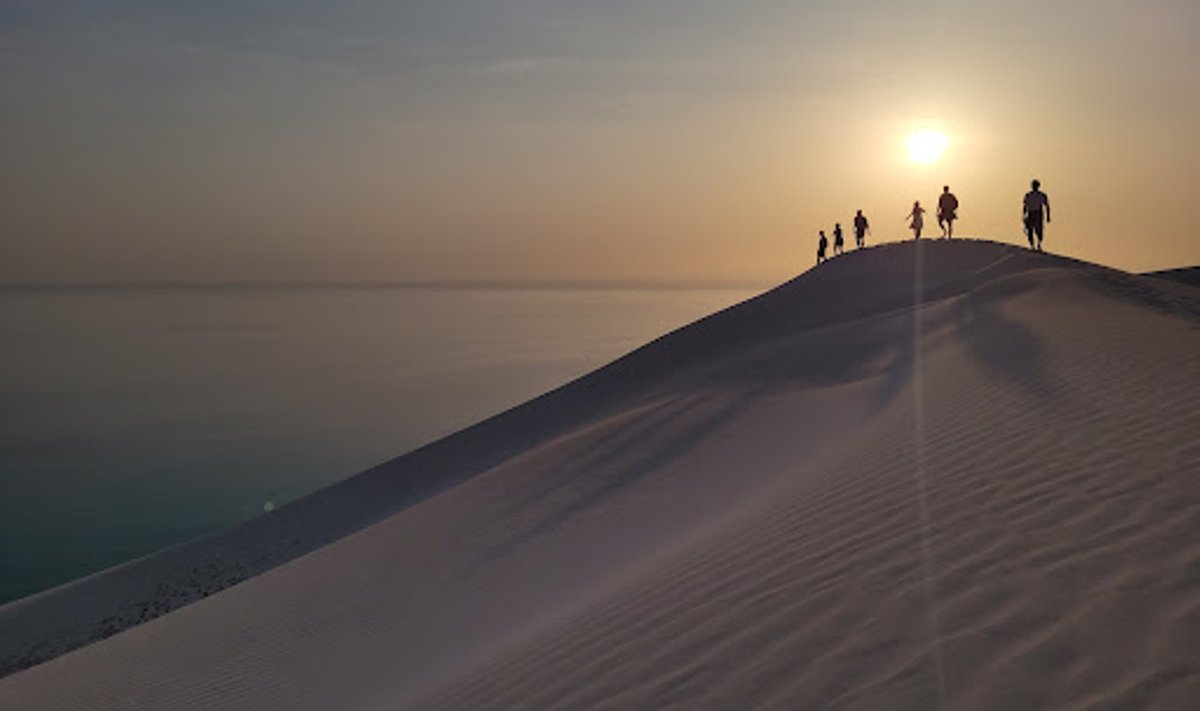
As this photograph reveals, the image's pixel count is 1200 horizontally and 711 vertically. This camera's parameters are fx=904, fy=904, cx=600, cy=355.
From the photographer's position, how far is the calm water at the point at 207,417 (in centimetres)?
2789

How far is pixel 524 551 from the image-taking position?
853 centimetres

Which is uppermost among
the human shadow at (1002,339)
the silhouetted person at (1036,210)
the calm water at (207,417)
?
the silhouetted person at (1036,210)

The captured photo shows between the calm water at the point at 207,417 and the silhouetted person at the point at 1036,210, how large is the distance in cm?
2351

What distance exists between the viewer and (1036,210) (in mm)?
19969

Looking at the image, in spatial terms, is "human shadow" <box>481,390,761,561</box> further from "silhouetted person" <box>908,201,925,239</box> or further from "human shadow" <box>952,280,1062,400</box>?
"silhouetted person" <box>908,201,925,239</box>

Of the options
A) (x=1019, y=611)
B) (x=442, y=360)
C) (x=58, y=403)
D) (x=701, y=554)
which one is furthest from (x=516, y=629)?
(x=442, y=360)

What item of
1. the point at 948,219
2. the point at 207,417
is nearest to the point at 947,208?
the point at 948,219

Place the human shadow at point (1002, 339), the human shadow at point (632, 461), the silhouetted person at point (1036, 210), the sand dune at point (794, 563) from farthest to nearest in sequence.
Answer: the silhouetted person at point (1036, 210) → the human shadow at point (632, 461) → the human shadow at point (1002, 339) → the sand dune at point (794, 563)

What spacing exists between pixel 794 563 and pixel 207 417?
51.5m

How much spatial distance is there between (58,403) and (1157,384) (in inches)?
2527

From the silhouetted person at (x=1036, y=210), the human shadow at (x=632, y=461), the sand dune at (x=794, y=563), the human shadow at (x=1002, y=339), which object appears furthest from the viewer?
the silhouetted person at (x=1036, y=210)

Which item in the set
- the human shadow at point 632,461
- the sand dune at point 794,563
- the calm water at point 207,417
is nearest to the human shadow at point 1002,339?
the sand dune at point 794,563

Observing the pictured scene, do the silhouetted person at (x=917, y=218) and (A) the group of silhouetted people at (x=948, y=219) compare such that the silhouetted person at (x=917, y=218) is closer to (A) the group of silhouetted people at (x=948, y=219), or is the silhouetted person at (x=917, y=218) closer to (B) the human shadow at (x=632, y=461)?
(A) the group of silhouetted people at (x=948, y=219)

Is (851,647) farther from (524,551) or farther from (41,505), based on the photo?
(41,505)
